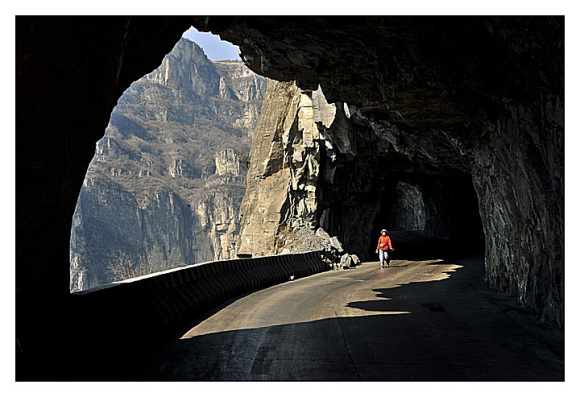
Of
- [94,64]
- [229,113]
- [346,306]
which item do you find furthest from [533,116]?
[229,113]

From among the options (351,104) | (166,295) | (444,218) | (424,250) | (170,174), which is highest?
(170,174)

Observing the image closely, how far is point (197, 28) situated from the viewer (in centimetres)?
948

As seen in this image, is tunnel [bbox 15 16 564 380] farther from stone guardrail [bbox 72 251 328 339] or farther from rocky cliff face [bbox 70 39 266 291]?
rocky cliff face [bbox 70 39 266 291]

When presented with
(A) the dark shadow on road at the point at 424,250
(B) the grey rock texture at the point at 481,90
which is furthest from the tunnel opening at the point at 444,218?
(B) the grey rock texture at the point at 481,90

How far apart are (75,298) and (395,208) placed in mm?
66418

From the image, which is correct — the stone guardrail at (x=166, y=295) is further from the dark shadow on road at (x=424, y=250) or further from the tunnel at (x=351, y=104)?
the dark shadow on road at (x=424, y=250)

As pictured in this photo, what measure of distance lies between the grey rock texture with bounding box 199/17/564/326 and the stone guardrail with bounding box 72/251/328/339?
14.8 ft

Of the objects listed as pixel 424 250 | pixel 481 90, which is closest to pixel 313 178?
pixel 424 250

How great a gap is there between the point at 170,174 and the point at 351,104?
102549mm

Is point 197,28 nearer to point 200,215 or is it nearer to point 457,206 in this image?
point 457,206

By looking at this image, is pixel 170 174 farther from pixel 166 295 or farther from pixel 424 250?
pixel 166 295

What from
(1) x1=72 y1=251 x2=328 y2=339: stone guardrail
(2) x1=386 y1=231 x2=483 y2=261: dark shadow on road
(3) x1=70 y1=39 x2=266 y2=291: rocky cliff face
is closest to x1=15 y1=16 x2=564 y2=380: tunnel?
(1) x1=72 y1=251 x2=328 y2=339: stone guardrail

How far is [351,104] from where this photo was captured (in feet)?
50.2

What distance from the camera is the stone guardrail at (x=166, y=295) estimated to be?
7.29 meters
